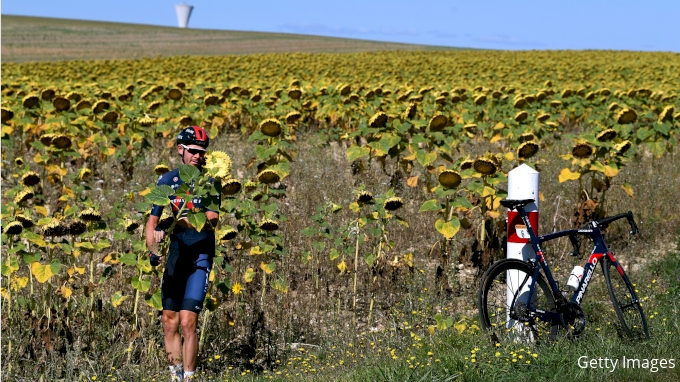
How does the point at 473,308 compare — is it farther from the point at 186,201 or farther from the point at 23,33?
the point at 23,33

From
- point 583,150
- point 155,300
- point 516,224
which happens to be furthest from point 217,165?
point 583,150

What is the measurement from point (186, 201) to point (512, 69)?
90.5 ft

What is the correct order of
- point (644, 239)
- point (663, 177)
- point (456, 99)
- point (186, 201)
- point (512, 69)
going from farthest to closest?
point (512, 69) < point (456, 99) < point (663, 177) < point (644, 239) < point (186, 201)

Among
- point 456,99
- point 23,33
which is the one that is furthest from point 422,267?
point 23,33

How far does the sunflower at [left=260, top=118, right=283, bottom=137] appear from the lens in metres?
7.16

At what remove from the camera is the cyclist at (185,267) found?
16.0 ft

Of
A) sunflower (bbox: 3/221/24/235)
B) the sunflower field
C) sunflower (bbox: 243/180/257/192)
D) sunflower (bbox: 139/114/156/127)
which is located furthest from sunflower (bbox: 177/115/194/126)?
sunflower (bbox: 3/221/24/235)

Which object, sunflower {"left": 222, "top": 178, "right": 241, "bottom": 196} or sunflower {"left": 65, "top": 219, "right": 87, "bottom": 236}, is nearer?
sunflower {"left": 65, "top": 219, "right": 87, "bottom": 236}

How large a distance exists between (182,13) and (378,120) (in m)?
73.3

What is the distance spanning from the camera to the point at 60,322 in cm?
535

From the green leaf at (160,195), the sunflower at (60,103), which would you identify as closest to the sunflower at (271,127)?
the green leaf at (160,195)

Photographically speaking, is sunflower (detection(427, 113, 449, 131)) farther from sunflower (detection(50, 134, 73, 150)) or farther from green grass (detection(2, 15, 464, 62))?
green grass (detection(2, 15, 464, 62))

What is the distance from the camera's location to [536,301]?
5449 millimetres
